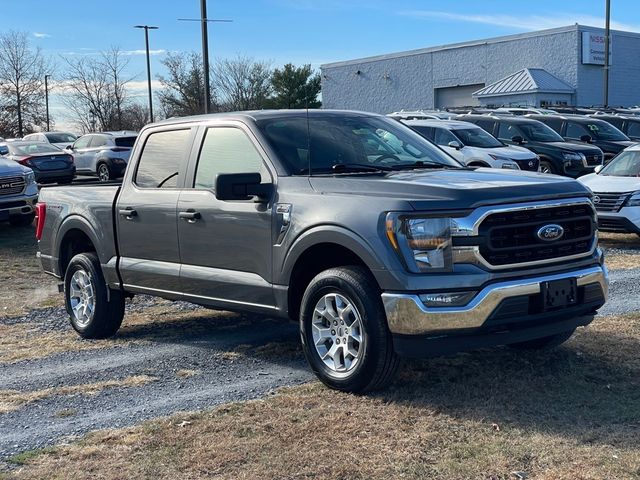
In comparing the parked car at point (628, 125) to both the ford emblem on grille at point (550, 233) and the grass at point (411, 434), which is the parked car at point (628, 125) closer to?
the grass at point (411, 434)

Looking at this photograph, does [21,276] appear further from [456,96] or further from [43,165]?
[456,96]

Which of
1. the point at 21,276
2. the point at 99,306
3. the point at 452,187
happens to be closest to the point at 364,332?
the point at 452,187

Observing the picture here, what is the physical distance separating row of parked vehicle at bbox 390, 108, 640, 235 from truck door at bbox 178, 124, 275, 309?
27.2 ft

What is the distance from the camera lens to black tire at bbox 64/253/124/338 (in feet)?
25.5

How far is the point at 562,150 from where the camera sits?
63.6 feet

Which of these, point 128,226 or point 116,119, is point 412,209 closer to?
point 128,226

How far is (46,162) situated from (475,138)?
10.1m

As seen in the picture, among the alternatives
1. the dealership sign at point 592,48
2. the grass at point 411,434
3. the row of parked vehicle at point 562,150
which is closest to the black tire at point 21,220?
the row of parked vehicle at point 562,150

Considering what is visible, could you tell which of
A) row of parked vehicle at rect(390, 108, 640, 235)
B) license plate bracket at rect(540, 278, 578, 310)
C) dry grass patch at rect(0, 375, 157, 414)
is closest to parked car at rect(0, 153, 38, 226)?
row of parked vehicle at rect(390, 108, 640, 235)

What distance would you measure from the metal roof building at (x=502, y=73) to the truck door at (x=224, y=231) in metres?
43.5

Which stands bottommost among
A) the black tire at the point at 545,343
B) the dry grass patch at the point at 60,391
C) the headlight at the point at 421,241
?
the dry grass patch at the point at 60,391

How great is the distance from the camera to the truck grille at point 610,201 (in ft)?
43.2

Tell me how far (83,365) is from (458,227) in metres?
Result: 3.39

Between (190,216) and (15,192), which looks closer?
(190,216)
